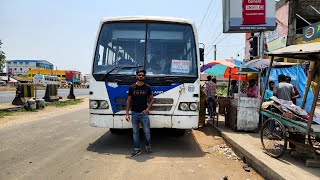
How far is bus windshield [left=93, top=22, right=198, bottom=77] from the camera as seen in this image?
7012 millimetres

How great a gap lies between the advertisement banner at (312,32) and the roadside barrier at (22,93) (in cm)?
1538

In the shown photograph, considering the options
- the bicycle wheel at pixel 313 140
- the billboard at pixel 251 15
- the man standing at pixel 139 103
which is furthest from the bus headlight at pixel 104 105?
the billboard at pixel 251 15

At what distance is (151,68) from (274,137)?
296cm

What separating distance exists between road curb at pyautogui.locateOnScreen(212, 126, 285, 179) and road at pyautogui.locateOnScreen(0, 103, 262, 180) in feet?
0.49

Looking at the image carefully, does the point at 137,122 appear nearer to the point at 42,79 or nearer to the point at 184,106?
the point at 184,106

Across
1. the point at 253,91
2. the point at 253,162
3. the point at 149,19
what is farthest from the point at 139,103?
the point at 253,91

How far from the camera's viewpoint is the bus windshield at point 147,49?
701 centimetres

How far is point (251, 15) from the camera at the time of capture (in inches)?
407

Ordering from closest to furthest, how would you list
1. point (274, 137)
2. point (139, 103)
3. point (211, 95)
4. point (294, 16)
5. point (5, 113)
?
point (274, 137), point (139, 103), point (211, 95), point (5, 113), point (294, 16)

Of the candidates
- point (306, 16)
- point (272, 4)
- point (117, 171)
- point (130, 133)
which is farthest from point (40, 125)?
point (306, 16)

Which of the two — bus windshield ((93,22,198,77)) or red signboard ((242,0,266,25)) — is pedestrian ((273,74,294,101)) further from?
red signboard ((242,0,266,25))

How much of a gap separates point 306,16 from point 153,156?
16810mm

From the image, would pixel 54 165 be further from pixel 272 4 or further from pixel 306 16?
pixel 306 16

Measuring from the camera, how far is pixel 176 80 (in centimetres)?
687
